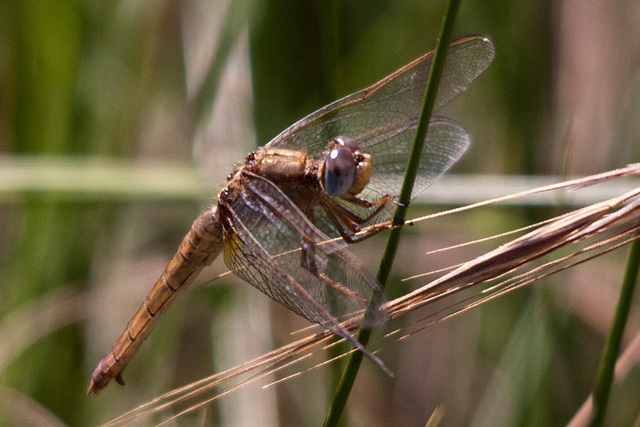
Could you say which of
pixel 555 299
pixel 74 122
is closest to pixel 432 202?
pixel 555 299

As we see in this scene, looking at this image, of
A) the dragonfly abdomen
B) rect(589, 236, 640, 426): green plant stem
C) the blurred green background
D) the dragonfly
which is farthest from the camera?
the blurred green background

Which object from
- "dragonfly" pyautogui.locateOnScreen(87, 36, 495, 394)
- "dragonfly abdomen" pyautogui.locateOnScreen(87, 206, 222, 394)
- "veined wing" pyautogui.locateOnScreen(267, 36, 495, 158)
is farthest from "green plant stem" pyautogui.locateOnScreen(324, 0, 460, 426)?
"dragonfly abdomen" pyautogui.locateOnScreen(87, 206, 222, 394)

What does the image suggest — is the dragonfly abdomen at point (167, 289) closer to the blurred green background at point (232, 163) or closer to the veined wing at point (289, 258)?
the veined wing at point (289, 258)

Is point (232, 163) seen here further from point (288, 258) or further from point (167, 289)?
point (288, 258)

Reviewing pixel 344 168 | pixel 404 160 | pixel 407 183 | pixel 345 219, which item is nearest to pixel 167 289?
pixel 345 219

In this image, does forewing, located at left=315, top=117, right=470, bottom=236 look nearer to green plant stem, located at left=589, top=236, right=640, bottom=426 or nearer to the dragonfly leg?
the dragonfly leg

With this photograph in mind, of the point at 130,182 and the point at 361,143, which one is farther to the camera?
the point at 130,182

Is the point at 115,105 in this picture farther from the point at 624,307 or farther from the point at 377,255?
the point at 624,307
